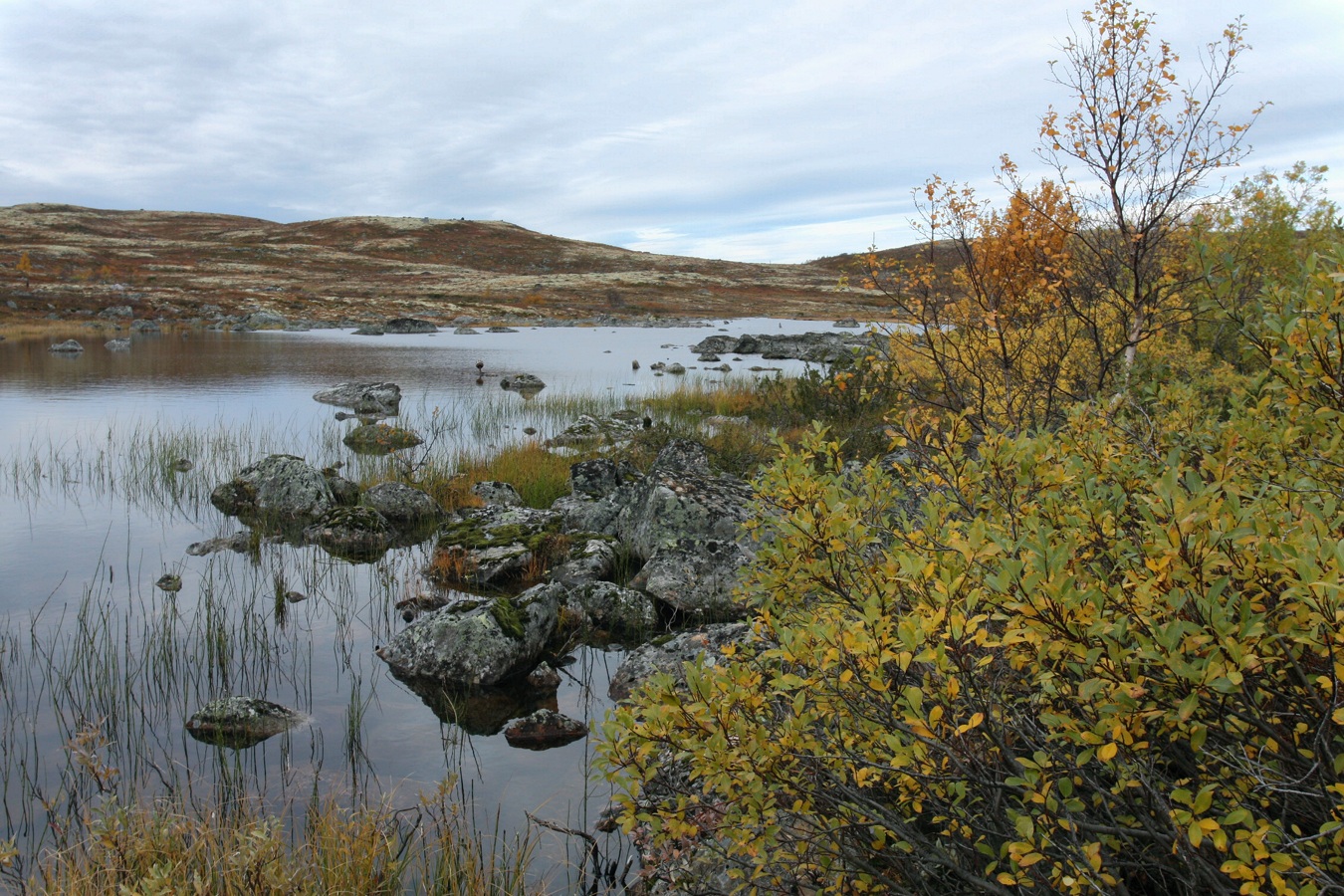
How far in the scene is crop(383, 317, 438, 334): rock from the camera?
46.0 metres

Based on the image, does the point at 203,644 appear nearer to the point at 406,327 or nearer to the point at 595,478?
the point at 595,478

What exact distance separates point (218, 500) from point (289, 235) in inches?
4094

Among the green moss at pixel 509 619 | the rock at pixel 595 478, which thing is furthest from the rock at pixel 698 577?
the rock at pixel 595 478

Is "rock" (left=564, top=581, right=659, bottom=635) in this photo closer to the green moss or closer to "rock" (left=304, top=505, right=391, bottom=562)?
the green moss

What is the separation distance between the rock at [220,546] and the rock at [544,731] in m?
5.11

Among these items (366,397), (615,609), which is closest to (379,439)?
Answer: (366,397)

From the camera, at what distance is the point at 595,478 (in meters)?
10.8

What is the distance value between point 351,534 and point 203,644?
3064mm

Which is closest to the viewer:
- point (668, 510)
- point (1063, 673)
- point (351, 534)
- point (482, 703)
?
point (1063, 673)

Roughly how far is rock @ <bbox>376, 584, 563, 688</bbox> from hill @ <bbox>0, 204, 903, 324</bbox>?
96.9 ft

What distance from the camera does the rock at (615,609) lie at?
7.29 m

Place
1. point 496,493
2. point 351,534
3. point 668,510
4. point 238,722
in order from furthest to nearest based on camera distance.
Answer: point 496,493 → point 351,534 → point 668,510 → point 238,722

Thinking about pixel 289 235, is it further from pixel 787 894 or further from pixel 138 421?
pixel 787 894

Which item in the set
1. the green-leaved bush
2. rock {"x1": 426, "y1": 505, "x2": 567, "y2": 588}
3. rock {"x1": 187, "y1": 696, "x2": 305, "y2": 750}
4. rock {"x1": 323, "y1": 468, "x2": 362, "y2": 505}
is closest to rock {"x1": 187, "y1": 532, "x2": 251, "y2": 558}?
rock {"x1": 323, "y1": 468, "x2": 362, "y2": 505}
